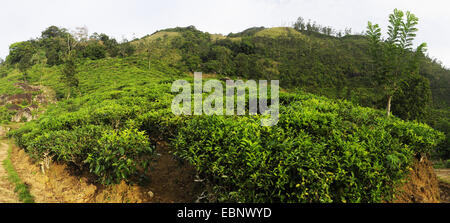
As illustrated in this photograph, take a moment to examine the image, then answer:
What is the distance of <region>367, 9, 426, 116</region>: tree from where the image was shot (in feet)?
27.2

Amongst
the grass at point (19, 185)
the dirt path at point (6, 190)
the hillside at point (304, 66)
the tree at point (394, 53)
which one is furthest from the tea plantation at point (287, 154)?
the hillside at point (304, 66)

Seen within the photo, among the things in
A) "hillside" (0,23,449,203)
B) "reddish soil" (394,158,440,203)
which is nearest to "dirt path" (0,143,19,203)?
"hillside" (0,23,449,203)

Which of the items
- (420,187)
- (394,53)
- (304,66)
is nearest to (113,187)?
(420,187)

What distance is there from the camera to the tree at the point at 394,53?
8.30m

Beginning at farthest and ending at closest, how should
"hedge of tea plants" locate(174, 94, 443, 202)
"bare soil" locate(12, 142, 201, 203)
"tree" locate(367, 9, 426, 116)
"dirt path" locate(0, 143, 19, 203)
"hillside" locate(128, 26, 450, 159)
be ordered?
"hillside" locate(128, 26, 450, 159) → "tree" locate(367, 9, 426, 116) → "dirt path" locate(0, 143, 19, 203) → "bare soil" locate(12, 142, 201, 203) → "hedge of tea plants" locate(174, 94, 443, 202)

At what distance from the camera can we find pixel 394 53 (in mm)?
8609

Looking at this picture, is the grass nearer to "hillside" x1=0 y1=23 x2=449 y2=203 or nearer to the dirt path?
the dirt path

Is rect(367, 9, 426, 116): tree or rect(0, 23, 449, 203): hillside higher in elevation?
rect(367, 9, 426, 116): tree

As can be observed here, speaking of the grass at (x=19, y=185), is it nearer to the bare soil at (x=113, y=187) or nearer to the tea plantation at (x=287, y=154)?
the bare soil at (x=113, y=187)

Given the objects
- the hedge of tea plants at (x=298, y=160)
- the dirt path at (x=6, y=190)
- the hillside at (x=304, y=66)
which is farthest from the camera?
the hillside at (x=304, y=66)

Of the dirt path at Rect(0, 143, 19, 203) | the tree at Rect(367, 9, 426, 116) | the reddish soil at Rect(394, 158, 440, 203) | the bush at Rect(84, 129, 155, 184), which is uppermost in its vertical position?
the tree at Rect(367, 9, 426, 116)
